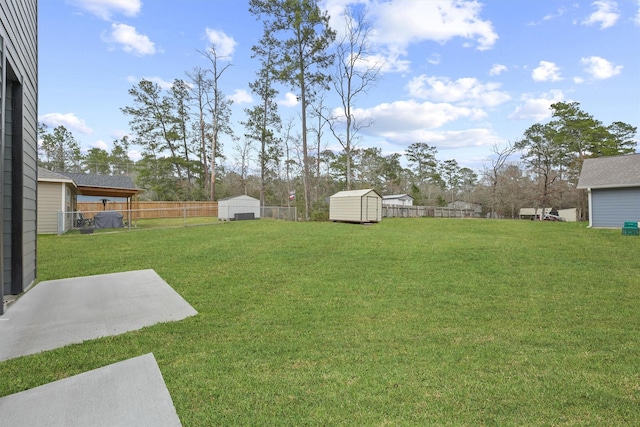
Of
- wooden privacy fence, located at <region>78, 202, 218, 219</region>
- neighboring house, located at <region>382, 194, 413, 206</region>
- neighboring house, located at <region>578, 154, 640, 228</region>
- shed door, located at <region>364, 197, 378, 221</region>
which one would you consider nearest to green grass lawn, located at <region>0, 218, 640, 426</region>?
neighboring house, located at <region>578, 154, 640, 228</region>

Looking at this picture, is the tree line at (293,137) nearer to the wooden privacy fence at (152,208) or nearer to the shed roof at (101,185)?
the wooden privacy fence at (152,208)

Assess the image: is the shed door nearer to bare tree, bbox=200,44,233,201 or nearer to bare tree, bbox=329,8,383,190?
bare tree, bbox=329,8,383,190

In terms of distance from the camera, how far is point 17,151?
4.14 m

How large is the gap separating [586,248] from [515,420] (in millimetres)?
8545

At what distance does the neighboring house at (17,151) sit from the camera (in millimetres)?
3799

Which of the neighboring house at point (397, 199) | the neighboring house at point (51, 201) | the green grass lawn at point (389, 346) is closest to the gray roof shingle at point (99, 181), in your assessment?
the neighboring house at point (51, 201)

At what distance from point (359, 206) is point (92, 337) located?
14.7 meters

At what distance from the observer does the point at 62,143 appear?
107 ft

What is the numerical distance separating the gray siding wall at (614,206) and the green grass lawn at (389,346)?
8.49 metres

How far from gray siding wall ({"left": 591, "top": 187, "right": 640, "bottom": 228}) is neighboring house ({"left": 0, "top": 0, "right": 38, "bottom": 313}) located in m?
17.8

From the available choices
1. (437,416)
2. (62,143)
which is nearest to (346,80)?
(437,416)

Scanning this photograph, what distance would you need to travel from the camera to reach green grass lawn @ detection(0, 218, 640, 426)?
74.8 inches

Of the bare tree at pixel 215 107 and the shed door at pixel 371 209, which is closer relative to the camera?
the shed door at pixel 371 209

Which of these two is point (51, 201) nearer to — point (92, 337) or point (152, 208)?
point (152, 208)
